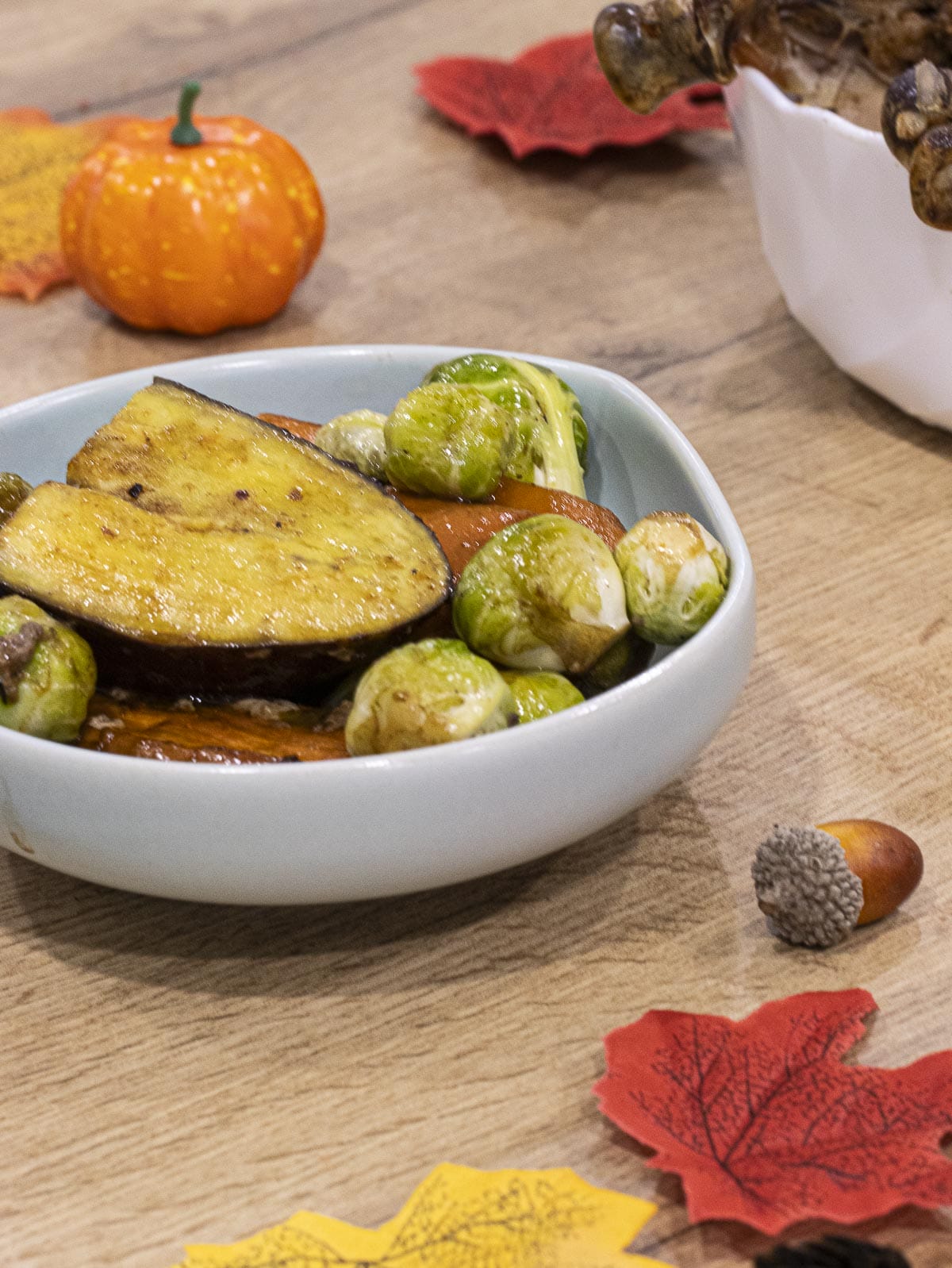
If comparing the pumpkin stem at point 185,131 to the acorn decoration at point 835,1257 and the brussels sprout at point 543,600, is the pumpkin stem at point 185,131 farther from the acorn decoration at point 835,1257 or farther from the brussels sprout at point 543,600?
the acorn decoration at point 835,1257

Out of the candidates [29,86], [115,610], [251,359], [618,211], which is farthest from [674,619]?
[29,86]

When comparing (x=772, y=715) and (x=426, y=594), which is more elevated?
(x=426, y=594)

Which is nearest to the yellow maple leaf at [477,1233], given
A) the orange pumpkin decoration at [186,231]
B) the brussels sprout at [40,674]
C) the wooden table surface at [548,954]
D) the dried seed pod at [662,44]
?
the wooden table surface at [548,954]

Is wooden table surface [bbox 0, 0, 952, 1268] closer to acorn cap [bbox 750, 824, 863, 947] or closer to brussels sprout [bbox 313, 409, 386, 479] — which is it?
acorn cap [bbox 750, 824, 863, 947]

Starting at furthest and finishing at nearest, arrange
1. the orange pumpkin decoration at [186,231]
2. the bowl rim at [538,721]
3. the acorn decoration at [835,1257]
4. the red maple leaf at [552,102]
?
the red maple leaf at [552,102]
the orange pumpkin decoration at [186,231]
the bowl rim at [538,721]
the acorn decoration at [835,1257]

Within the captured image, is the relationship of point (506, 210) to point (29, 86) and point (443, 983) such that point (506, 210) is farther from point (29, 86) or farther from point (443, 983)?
point (443, 983)

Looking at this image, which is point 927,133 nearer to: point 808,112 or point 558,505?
point 808,112
